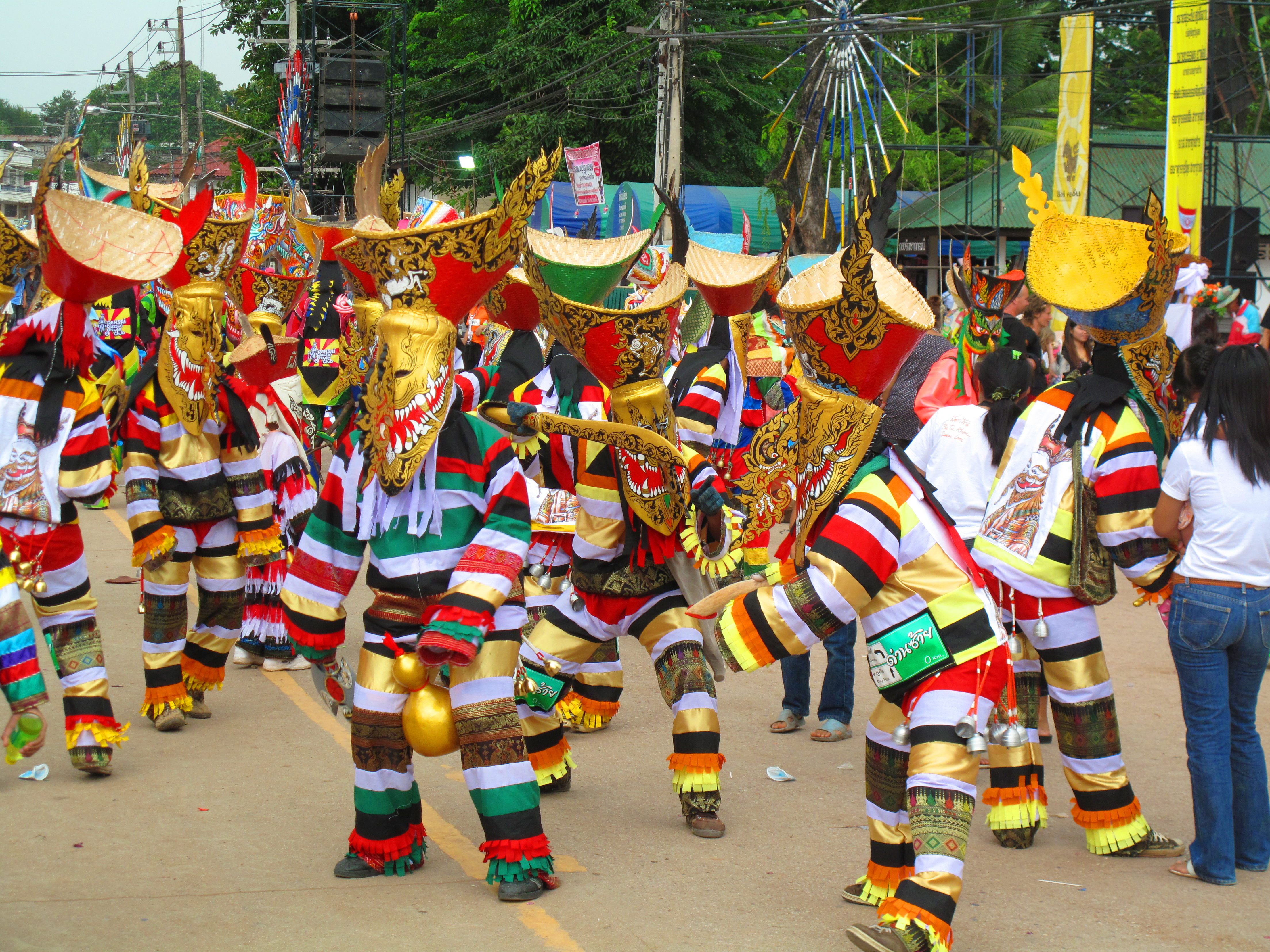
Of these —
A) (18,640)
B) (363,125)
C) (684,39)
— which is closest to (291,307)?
(18,640)

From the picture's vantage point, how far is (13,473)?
534 cm

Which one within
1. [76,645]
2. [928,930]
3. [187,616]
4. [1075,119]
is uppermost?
[1075,119]

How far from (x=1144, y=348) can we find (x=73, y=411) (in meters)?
4.47

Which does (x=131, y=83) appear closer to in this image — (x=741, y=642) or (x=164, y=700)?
(x=164, y=700)

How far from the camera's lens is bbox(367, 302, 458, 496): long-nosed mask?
14.2ft

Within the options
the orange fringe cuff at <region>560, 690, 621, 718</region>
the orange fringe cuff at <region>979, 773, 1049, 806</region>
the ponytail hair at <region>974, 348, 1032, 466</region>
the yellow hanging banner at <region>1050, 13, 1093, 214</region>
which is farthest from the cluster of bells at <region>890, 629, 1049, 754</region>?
the yellow hanging banner at <region>1050, 13, 1093, 214</region>

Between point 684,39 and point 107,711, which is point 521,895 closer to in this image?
point 107,711

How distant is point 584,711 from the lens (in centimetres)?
657

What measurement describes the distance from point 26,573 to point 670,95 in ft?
46.0

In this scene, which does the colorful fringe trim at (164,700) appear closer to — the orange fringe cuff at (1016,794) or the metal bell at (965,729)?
the orange fringe cuff at (1016,794)

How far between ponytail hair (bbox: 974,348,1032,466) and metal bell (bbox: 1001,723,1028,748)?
2016mm

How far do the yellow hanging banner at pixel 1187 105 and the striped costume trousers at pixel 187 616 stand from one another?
35.6ft

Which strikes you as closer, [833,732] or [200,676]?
[833,732]

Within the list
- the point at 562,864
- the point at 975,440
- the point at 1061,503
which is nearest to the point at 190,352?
the point at 562,864
